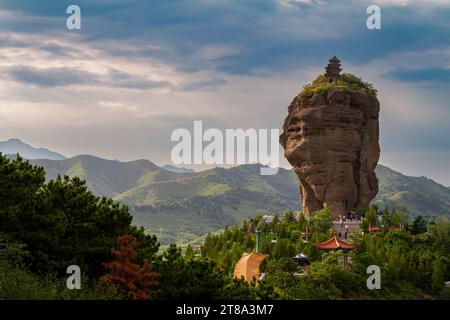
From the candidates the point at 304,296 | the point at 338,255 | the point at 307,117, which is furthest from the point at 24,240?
the point at 307,117

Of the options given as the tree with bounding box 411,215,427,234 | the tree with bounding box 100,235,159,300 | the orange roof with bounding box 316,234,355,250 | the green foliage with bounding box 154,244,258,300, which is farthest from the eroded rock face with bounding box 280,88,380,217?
the tree with bounding box 100,235,159,300

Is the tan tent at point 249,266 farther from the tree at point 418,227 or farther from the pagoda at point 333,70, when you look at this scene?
the pagoda at point 333,70

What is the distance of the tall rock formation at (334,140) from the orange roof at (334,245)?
1417 centimetres

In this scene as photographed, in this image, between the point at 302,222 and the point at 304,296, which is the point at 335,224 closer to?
the point at 302,222

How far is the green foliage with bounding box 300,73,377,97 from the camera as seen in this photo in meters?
62.7

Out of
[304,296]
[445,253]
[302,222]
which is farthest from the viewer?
[302,222]

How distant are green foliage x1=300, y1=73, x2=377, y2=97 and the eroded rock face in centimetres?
52

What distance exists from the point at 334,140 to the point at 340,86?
16.1ft

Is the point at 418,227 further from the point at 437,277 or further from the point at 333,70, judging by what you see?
the point at 333,70

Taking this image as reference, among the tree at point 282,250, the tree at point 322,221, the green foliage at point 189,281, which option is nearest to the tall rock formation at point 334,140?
the tree at point 322,221

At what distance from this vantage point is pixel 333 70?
65812 mm

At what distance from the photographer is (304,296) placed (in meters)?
36.7

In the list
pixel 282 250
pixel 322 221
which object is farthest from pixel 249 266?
pixel 322 221
